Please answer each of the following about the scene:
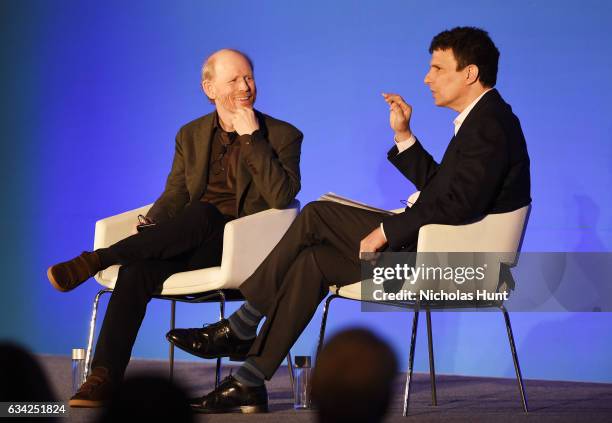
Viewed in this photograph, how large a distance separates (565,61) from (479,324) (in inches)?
50.7

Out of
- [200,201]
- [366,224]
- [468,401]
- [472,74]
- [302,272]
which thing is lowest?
[468,401]

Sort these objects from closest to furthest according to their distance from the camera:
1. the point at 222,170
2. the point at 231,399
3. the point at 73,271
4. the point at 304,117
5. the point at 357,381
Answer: the point at 357,381 < the point at 231,399 < the point at 73,271 < the point at 222,170 < the point at 304,117

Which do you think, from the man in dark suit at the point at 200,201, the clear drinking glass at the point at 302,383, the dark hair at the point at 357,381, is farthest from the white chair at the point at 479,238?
the dark hair at the point at 357,381

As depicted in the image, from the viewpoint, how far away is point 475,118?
2.76m

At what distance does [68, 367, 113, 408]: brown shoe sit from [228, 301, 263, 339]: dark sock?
41cm

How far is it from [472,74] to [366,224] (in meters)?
0.58

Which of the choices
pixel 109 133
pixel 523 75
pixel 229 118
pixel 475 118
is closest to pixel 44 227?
pixel 109 133

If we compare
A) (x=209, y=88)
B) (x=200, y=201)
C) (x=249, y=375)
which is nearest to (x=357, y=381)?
(x=249, y=375)

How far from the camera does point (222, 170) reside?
11.5 ft

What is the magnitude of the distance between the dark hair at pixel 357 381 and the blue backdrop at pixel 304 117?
2.89 metres

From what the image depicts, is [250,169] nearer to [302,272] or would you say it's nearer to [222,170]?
[222,170]

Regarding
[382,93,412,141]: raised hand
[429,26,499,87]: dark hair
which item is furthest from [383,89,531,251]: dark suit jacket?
[382,93,412,141]: raised hand

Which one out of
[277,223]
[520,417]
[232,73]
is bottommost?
[520,417]

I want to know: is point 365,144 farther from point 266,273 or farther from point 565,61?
point 266,273
